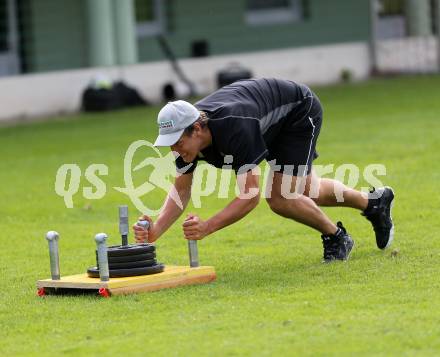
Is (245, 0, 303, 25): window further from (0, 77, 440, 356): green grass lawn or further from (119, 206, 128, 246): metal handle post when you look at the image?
(119, 206, 128, 246): metal handle post

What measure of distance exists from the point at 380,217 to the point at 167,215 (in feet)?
5.47

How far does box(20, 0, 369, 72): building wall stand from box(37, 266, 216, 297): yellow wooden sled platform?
17.9 metres

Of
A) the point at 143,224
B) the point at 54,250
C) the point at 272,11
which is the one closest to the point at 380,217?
the point at 143,224

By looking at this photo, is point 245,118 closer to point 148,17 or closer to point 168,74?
point 168,74

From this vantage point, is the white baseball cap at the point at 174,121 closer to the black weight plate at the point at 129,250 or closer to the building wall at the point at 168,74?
the black weight plate at the point at 129,250

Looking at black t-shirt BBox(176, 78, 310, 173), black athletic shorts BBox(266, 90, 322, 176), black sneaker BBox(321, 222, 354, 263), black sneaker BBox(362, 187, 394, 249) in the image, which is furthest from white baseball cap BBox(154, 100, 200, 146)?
Answer: black sneaker BBox(362, 187, 394, 249)

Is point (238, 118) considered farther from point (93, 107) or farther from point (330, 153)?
point (93, 107)

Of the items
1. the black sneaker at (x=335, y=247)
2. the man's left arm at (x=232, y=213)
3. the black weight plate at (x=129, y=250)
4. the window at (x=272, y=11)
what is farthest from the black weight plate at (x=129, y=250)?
the window at (x=272, y=11)

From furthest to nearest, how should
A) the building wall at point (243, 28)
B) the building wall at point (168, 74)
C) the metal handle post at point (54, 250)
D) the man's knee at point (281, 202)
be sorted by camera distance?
the building wall at point (243, 28), the building wall at point (168, 74), the man's knee at point (281, 202), the metal handle post at point (54, 250)

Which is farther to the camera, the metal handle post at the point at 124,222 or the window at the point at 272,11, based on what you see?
the window at the point at 272,11

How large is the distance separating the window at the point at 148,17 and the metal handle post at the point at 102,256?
20.0 metres

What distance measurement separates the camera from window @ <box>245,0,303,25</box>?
94.9ft

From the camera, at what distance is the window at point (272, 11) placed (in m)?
28.9

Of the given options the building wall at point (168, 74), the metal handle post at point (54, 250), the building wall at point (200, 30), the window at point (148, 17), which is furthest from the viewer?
the window at point (148, 17)
